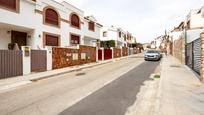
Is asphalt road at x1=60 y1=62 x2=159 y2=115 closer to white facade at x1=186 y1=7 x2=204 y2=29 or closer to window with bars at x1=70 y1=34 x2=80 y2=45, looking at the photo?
window with bars at x1=70 y1=34 x2=80 y2=45

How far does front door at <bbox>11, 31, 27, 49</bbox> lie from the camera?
69.6 feet

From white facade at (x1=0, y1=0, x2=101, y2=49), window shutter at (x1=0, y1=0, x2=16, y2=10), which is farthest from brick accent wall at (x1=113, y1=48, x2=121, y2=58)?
window shutter at (x1=0, y1=0, x2=16, y2=10)

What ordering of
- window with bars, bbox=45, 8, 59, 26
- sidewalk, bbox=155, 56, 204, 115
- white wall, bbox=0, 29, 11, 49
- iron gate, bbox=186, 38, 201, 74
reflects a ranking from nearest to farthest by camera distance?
sidewalk, bbox=155, 56, 204, 115 → iron gate, bbox=186, 38, 201, 74 → white wall, bbox=0, 29, 11, 49 → window with bars, bbox=45, 8, 59, 26

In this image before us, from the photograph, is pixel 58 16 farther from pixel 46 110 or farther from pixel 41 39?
pixel 46 110

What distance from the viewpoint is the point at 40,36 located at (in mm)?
22250

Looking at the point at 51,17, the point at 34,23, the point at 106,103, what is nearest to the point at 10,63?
the point at 34,23

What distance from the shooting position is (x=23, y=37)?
2241 centimetres

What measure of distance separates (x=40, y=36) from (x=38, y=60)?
5.80m

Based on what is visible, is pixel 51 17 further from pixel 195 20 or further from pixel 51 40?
pixel 195 20

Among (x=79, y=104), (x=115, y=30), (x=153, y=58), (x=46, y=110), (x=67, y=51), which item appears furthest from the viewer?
(x=115, y=30)

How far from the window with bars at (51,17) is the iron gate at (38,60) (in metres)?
6.83

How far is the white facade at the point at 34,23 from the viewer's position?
1883cm

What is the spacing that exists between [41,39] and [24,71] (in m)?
7.70

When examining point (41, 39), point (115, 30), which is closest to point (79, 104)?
point (41, 39)
